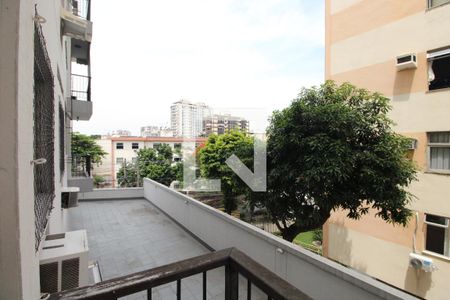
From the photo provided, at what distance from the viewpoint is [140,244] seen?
177 inches

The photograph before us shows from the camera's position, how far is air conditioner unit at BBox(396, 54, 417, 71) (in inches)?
199

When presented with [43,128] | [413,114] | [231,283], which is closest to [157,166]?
[413,114]

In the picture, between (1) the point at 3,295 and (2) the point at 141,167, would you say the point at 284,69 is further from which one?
(2) the point at 141,167

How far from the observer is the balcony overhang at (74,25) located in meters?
3.85

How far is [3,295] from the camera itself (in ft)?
2.08

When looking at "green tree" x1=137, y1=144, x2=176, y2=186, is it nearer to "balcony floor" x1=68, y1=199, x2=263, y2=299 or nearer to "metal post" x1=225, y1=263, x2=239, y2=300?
"balcony floor" x1=68, y1=199, x2=263, y2=299

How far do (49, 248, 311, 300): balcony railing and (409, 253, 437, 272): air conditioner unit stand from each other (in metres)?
5.66

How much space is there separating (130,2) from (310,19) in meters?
5.54

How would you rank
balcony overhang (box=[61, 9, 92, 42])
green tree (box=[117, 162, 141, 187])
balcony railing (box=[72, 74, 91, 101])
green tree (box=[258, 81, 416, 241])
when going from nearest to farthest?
green tree (box=[258, 81, 416, 241]) < balcony overhang (box=[61, 9, 92, 42]) < balcony railing (box=[72, 74, 91, 101]) < green tree (box=[117, 162, 141, 187])

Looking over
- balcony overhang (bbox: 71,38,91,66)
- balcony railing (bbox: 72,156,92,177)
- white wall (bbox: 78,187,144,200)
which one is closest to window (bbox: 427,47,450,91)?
balcony overhang (bbox: 71,38,91,66)

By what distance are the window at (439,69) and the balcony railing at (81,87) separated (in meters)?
7.40

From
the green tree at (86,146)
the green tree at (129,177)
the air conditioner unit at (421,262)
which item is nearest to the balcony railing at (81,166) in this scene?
the air conditioner unit at (421,262)

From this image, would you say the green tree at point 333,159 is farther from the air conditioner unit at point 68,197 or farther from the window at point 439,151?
the air conditioner unit at point 68,197

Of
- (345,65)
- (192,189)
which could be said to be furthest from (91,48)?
(192,189)
